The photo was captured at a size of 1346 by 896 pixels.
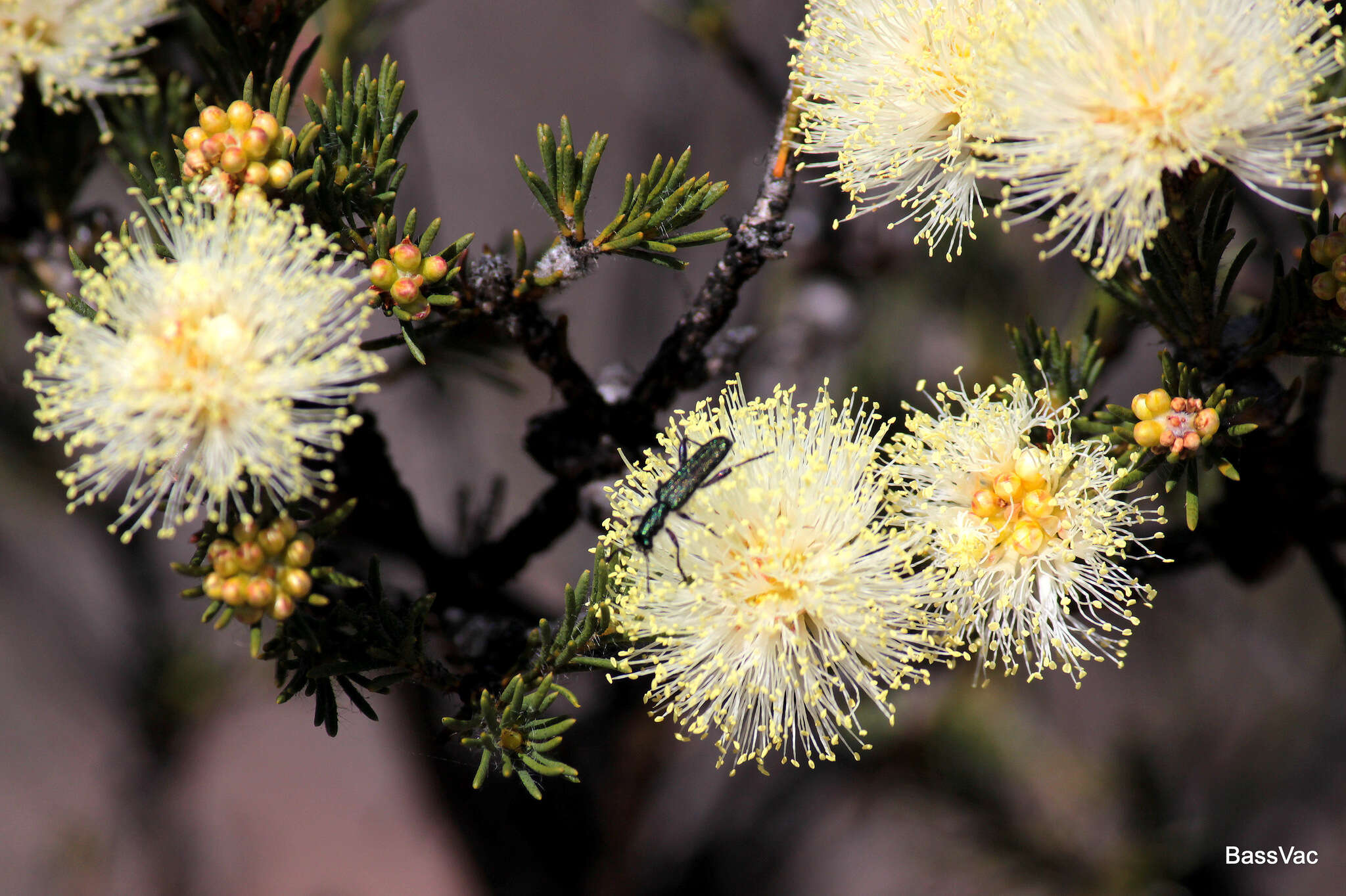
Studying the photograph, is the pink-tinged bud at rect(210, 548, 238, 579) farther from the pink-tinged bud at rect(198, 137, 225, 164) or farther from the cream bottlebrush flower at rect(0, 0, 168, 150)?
the cream bottlebrush flower at rect(0, 0, 168, 150)

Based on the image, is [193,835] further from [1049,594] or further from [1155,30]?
[1155,30]

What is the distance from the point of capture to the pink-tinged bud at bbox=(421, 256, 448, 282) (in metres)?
0.60

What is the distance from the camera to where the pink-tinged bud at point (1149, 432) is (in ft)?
1.90

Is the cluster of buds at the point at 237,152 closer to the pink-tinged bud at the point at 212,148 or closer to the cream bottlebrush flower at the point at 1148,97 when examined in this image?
the pink-tinged bud at the point at 212,148

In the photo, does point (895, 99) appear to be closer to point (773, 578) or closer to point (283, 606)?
point (773, 578)

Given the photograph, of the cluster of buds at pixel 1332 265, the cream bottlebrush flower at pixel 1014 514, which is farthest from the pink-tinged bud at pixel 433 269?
the cluster of buds at pixel 1332 265

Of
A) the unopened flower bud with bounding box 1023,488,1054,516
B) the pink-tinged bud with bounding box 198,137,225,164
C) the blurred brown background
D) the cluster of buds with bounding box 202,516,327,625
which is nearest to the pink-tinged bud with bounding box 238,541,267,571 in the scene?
the cluster of buds with bounding box 202,516,327,625

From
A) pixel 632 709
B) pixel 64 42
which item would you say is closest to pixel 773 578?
pixel 64 42

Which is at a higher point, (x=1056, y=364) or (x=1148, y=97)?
(x=1148, y=97)

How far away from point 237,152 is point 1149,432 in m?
0.65

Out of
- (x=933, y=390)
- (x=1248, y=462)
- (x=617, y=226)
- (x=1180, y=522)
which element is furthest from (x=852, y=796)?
(x=617, y=226)

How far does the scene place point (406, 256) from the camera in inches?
23.1

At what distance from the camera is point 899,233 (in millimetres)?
1539

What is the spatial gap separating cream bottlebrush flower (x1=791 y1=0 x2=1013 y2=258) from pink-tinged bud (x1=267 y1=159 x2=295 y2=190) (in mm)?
388
